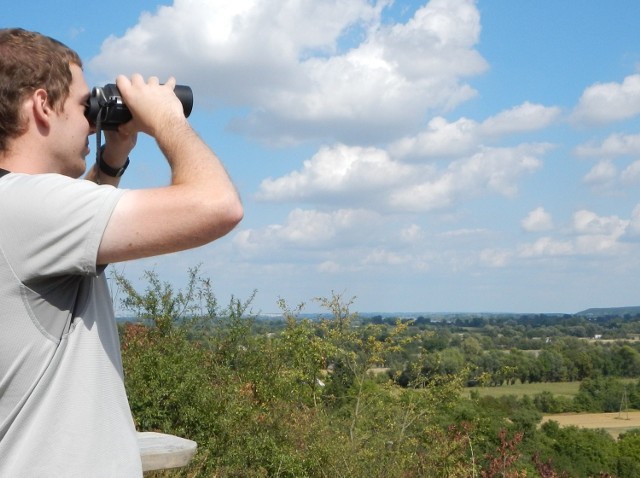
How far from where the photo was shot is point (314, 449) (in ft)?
26.1

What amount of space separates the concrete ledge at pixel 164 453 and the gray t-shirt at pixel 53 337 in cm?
246

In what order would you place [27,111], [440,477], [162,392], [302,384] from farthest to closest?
[302,384]
[440,477]
[162,392]
[27,111]

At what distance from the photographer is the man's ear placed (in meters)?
1.25

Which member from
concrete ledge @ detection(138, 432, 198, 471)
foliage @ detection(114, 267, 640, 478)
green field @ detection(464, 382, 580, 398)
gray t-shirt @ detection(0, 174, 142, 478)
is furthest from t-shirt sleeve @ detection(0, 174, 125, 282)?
green field @ detection(464, 382, 580, 398)

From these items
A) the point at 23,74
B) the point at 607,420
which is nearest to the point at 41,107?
the point at 23,74

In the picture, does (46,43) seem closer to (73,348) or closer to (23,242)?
(23,242)

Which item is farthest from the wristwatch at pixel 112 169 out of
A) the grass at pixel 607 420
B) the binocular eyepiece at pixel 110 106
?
the grass at pixel 607 420

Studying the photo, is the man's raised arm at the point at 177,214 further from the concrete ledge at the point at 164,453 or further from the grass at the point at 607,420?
the grass at the point at 607,420

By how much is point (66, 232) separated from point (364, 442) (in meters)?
8.16

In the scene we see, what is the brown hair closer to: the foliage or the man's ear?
the man's ear

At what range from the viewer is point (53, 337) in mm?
1186

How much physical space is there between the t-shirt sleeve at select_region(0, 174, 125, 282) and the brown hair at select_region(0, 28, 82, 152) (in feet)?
0.46

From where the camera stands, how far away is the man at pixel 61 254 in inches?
45.4

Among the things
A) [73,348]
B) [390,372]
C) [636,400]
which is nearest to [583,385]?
[636,400]
